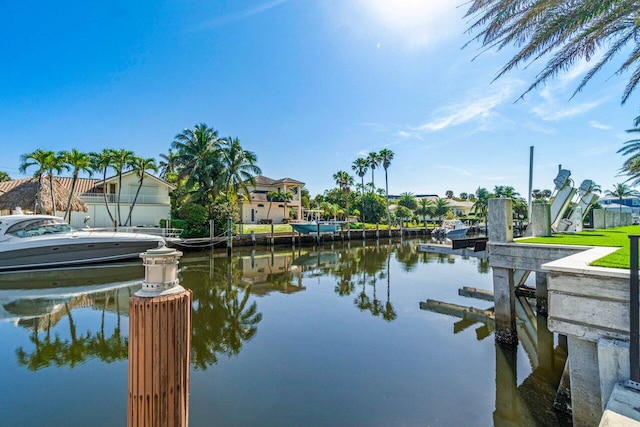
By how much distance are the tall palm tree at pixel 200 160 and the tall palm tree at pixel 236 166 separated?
76cm

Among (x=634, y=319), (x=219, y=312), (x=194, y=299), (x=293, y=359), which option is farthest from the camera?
(x=194, y=299)

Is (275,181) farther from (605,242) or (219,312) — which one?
(605,242)

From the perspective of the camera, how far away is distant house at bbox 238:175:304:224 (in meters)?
35.4

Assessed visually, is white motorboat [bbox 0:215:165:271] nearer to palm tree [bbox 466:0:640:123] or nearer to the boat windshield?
the boat windshield

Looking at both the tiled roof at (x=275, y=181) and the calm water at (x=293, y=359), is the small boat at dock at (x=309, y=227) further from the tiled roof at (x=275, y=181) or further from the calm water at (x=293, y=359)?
the calm water at (x=293, y=359)

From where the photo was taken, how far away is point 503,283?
6160 millimetres

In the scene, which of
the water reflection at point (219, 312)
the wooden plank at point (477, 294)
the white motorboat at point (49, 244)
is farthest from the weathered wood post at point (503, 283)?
the white motorboat at point (49, 244)

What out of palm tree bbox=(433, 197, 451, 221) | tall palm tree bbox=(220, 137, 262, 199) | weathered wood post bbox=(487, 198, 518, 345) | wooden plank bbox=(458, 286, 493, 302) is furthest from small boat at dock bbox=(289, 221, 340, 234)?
palm tree bbox=(433, 197, 451, 221)

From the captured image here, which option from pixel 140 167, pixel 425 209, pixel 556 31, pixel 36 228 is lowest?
pixel 36 228

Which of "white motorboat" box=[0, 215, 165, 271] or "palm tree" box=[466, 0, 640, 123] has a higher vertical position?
"palm tree" box=[466, 0, 640, 123]

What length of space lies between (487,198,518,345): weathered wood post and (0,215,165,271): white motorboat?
13223 mm

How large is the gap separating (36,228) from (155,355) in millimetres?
16242

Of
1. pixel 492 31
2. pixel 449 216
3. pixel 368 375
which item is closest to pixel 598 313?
pixel 368 375

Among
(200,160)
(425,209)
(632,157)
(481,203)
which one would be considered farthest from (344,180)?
(632,157)
